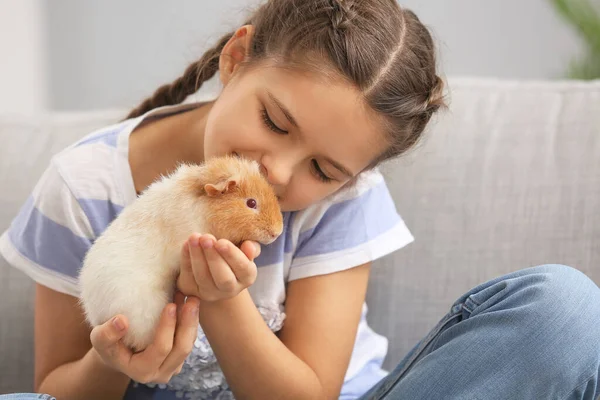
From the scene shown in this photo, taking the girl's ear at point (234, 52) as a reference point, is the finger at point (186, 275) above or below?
below

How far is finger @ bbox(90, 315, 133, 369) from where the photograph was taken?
74 cm

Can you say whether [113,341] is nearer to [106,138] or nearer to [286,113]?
[286,113]

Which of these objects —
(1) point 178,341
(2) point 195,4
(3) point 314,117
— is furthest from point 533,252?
(2) point 195,4

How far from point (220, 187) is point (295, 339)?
39 centimetres

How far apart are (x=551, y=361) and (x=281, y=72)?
0.44 metres

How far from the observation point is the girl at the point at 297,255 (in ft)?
2.74

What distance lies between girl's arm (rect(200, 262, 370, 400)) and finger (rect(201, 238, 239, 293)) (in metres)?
0.16

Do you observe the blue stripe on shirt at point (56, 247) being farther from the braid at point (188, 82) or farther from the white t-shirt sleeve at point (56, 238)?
the braid at point (188, 82)

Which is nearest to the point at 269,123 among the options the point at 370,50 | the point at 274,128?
the point at 274,128

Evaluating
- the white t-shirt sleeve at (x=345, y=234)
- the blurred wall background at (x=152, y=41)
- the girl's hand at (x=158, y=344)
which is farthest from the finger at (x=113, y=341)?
the blurred wall background at (x=152, y=41)

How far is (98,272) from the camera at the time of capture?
753 millimetres

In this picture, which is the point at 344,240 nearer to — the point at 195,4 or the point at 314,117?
the point at 314,117

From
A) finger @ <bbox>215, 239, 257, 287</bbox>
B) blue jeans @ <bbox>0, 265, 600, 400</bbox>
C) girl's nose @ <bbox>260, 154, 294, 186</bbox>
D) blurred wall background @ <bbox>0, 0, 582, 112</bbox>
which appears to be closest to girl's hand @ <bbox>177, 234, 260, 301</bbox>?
finger @ <bbox>215, 239, 257, 287</bbox>

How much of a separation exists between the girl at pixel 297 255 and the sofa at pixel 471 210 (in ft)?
0.36
